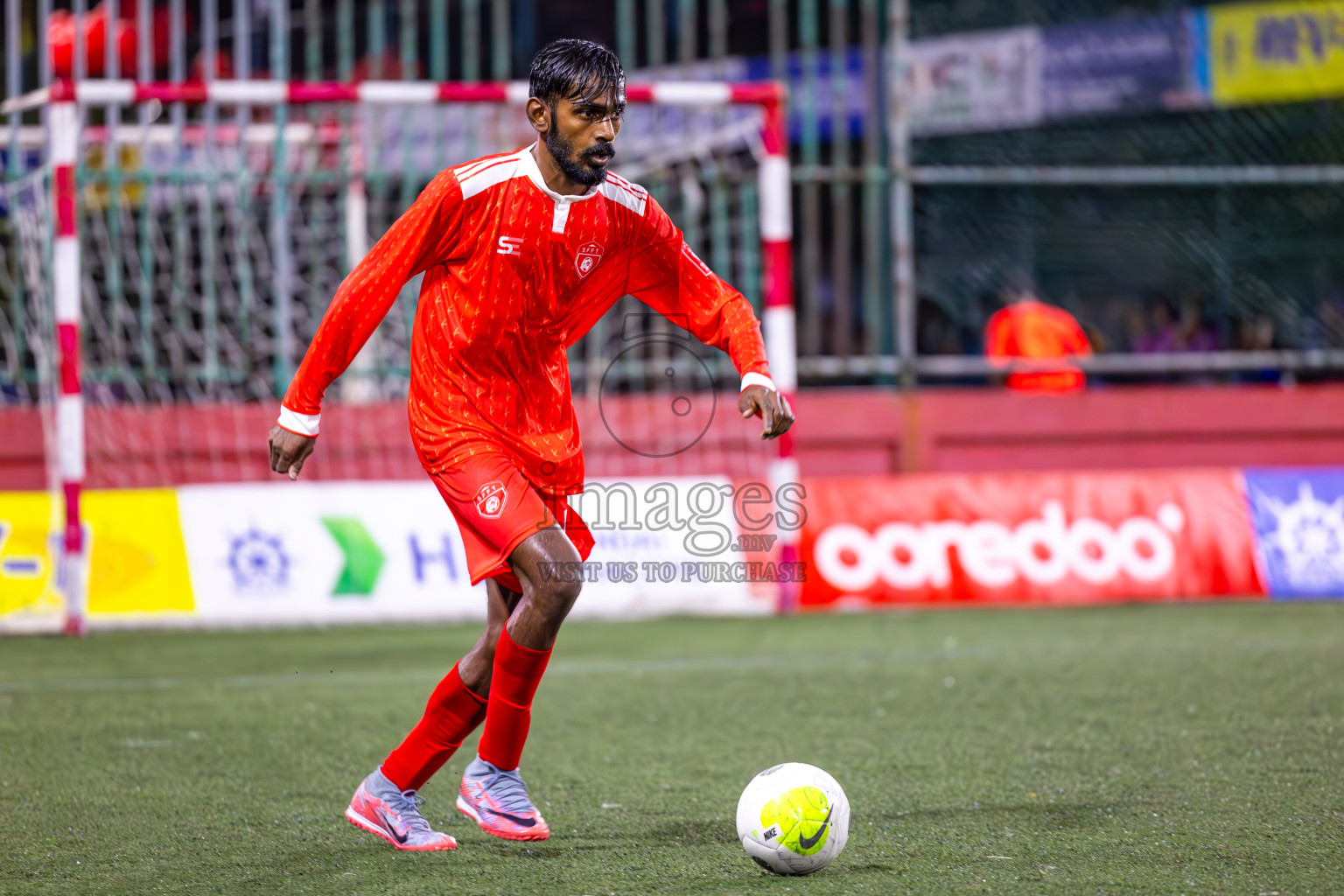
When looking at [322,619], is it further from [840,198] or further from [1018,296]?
[1018,296]

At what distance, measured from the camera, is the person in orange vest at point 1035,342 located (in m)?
10.9

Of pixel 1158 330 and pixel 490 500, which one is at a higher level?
pixel 1158 330

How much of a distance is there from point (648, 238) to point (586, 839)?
5.11 feet

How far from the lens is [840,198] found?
34.7 feet

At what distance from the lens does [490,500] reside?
3.77m

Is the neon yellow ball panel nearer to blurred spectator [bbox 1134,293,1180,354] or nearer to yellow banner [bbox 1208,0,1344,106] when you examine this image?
blurred spectator [bbox 1134,293,1180,354]

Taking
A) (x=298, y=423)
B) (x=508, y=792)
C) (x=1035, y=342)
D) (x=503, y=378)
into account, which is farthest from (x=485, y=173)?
(x=1035, y=342)

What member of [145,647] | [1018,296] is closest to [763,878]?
[145,647]

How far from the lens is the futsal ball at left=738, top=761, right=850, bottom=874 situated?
11.4 ft

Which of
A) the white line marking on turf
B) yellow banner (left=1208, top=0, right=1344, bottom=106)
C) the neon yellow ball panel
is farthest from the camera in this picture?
yellow banner (left=1208, top=0, right=1344, bottom=106)

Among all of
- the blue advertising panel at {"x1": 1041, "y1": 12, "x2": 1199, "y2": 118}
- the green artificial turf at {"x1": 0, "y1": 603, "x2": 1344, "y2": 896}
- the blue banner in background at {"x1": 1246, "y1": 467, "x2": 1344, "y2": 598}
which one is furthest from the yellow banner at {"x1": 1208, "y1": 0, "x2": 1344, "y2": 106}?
the green artificial turf at {"x1": 0, "y1": 603, "x2": 1344, "y2": 896}

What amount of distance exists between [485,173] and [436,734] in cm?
141

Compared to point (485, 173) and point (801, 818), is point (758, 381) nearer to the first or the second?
point (485, 173)

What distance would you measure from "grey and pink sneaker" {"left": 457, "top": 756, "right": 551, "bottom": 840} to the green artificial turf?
0.15 ft
